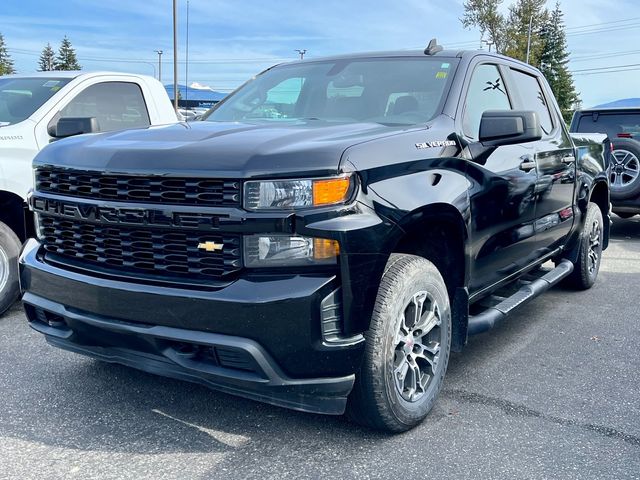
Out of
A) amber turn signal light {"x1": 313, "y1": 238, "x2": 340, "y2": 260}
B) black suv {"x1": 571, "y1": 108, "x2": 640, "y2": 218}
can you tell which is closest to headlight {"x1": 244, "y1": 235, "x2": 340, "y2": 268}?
amber turn signal light {"x1": 313, "y1": 238, "x2": 340, "y2": 260}

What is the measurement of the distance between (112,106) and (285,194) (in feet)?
13.3

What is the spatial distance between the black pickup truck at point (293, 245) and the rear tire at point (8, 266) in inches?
69.0

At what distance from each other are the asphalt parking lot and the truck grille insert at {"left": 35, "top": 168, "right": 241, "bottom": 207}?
3.72ft

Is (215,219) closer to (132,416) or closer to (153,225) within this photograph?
(153,225)

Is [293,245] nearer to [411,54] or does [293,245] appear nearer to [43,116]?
[411,54]

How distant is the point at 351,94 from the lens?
4.03 metres

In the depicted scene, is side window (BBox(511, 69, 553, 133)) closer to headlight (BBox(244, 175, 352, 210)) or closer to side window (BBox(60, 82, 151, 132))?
headlight (BBox(244, 175, 352, 210))

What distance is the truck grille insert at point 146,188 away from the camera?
265 cm

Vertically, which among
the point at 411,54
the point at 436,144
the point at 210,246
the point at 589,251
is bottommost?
the point at 589,251

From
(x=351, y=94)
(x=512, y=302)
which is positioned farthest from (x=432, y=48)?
(x=512, y=302)

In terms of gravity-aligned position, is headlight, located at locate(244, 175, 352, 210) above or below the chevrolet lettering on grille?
above

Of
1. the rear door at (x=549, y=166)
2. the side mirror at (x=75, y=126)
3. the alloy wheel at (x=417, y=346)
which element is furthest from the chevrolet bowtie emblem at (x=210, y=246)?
the rear door at (x=549, y=166)

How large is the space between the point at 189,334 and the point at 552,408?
203cm

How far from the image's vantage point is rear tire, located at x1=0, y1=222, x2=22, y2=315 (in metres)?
4.94
